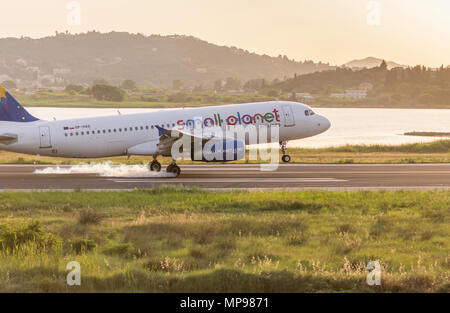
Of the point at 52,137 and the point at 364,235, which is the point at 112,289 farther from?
the point at 52,137

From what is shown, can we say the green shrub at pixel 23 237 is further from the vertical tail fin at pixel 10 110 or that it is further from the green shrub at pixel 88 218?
the vertical tail fin at pixel 10 110

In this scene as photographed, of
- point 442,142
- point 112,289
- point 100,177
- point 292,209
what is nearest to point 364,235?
point 292,209

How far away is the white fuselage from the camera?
114 ft

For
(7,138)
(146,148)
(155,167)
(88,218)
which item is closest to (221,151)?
(146,148)

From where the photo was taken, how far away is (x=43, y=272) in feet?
42.5

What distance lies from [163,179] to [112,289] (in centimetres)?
2301

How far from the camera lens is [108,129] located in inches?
1396

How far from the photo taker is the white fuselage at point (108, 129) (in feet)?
114

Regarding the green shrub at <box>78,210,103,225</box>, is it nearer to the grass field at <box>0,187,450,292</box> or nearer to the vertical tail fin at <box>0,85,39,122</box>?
the grass field at <box>0,187,450,292</box>

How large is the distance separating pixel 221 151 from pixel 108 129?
745 centimetres

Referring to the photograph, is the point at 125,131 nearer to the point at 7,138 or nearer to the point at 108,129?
the point at 108,129

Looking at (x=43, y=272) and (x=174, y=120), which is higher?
(x=174, y=120)

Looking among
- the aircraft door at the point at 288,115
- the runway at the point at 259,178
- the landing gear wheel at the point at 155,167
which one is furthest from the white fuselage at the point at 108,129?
the landing gear wheel at the point at 155,167

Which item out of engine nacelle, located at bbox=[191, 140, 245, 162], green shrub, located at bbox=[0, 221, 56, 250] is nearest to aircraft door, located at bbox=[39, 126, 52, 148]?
engine nacelle, located at bbox=[191, 140, 245, 162]
